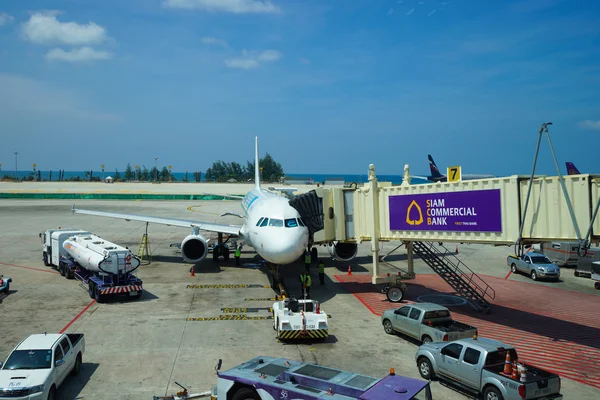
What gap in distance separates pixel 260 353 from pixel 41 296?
15052mm

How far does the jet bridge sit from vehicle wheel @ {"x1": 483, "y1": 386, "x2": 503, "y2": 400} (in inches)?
251

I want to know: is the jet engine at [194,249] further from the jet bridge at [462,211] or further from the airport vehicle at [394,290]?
the airport vehicle at [394,290]

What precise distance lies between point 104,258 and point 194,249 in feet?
30.8

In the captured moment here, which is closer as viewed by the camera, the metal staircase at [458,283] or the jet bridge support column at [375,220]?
the metal staircase at [458,283]

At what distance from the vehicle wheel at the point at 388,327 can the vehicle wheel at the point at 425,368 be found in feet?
13.9

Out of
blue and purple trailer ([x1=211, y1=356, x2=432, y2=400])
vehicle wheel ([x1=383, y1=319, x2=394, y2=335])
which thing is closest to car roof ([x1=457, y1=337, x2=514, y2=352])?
blue and purple trailer ([x1=211, y1=356, x2=432, y2=400])

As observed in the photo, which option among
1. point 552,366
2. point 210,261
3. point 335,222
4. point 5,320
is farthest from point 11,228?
point 552,366

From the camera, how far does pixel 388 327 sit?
20.3m

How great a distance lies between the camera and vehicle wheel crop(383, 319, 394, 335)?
20.2 metres

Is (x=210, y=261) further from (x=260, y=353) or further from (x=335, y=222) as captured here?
(x=260, y=353)

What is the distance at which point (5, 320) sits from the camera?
70.4 feet

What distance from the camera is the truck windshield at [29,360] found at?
13.7 metres

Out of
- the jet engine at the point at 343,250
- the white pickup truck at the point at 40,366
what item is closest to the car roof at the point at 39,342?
the white pickup truck at the point at 40,366

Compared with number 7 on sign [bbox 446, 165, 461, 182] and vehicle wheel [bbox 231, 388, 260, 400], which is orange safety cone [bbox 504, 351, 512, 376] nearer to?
vehicle wheel [bbox 231, 388, 260, 400]
